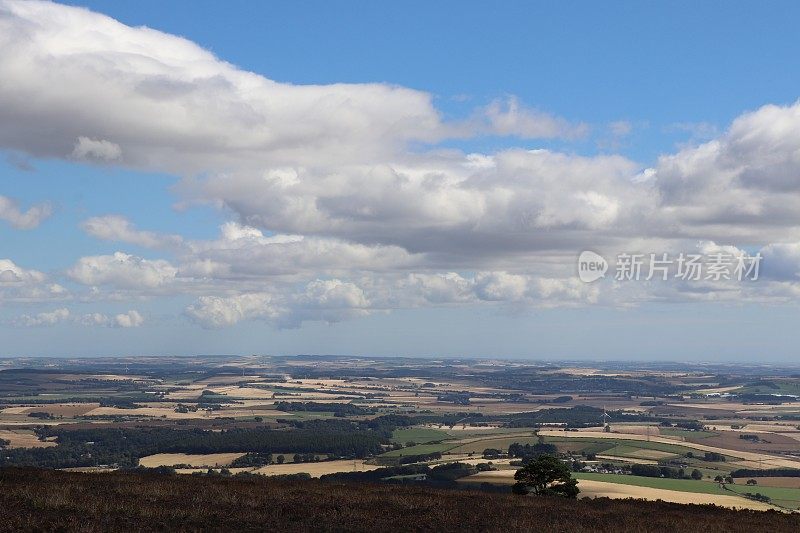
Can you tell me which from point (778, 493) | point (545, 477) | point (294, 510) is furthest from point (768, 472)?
point (294, 510)

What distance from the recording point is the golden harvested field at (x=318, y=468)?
135 m

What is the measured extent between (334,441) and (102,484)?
16621 cm

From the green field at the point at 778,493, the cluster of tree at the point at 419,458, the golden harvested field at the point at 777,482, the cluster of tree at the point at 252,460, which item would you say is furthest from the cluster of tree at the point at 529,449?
the cluster of tree at the point at 252,460

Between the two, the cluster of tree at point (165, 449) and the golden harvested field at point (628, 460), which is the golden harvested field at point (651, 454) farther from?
the cluster of tree at point (165, 449)

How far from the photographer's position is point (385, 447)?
194 m

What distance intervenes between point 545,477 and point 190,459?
131996 millimetres

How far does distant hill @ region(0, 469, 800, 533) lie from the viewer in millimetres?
26188

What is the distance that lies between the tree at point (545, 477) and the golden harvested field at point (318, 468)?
3390 inches

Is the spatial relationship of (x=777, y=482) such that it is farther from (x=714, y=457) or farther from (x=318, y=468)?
(x=318, y=468)

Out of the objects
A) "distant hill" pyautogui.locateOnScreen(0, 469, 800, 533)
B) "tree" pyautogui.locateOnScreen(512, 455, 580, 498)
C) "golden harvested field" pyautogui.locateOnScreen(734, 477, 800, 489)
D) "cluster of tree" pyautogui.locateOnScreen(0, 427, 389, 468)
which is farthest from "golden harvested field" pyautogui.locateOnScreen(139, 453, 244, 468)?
"distant hill" pyautogui.locateOnScreen(0, 469, 800, 533)

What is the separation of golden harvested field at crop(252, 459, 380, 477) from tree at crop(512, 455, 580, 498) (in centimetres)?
8612

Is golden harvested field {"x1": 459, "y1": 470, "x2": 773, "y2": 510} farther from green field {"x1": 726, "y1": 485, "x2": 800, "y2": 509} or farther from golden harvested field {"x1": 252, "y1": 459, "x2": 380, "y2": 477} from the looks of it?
golden harvested field {"x1": 252, "y1": 459, "x2": 380, "y2": 477}

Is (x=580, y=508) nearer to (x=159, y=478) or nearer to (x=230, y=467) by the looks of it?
(x=159, y=478)

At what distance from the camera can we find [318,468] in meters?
141
